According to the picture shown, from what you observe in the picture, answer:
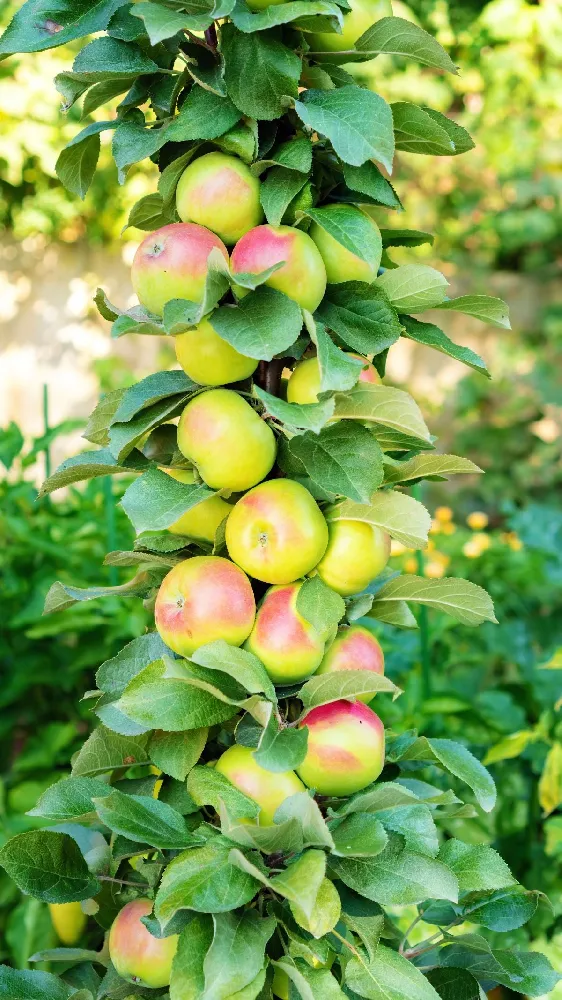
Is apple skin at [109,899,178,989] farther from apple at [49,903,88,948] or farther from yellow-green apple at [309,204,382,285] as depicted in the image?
yellow-green apple at [309,204,382,285]

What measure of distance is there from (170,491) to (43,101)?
3634mm

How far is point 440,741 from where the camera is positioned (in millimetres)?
752

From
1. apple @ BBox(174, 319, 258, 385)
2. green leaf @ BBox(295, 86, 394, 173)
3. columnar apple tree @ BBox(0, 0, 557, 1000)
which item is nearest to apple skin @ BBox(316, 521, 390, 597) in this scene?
columnar apple tree @ BBox(0, 0, 557, 1000)

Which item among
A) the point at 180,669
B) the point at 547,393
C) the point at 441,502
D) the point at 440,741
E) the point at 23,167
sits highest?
the point at 180,669

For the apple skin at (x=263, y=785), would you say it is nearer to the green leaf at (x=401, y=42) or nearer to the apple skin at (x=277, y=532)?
the apple skin at (x=277, y=532)

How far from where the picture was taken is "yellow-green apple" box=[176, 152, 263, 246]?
0.64 metres

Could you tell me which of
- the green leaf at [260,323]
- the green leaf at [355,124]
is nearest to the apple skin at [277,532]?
the green leaf at [260,323]

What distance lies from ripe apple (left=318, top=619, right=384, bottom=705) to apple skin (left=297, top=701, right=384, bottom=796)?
3 centimetres

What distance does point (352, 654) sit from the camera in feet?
2.21

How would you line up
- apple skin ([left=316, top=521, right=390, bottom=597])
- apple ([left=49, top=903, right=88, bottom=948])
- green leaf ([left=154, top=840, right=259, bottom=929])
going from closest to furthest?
green leaf ([left=154, top=840, right=259, bottom=929]) < apple skin ([left=316, top=521, right=390, bottom=597]) < apple ([left=49, top=903, right=88, bottom=948])

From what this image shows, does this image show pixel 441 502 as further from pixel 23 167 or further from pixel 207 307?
pixel 207 307

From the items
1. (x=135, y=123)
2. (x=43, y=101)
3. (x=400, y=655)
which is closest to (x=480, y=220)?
(x=43, y=101)

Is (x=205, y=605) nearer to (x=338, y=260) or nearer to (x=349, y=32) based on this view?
(x=338, y=260)

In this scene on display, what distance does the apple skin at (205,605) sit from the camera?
63 cm
